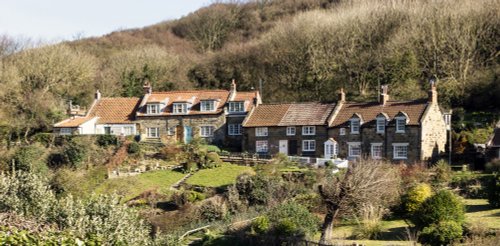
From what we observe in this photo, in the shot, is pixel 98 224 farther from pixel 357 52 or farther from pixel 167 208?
pixel 357 52

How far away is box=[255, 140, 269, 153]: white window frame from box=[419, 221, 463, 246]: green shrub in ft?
91.5

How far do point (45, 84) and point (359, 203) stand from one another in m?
44.0

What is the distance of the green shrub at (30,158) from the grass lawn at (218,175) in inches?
384

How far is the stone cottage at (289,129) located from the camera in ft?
171

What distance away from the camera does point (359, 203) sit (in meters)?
32.2

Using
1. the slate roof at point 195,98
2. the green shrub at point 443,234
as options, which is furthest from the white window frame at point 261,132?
the green shrub at point 443,234

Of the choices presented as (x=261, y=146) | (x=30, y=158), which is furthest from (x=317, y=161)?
(x=30, y=158)

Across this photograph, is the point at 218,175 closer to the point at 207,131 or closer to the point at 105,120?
the point at 207,131

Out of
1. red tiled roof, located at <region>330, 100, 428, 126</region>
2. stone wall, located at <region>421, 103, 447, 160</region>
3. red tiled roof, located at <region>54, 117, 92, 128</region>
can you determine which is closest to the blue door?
red tiled roof, located at <region>54, 117, 92, 128</region>

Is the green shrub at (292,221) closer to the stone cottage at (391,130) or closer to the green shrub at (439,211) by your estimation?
the green shrub at (439,211)

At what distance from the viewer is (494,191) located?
33.2 metres

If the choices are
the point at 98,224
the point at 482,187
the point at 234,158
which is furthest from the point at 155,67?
the point at 98,224

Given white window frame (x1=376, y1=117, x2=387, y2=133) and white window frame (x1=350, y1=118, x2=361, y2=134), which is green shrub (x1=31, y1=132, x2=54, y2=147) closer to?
white window frame (x1=350, y1=118, x2=361, y2=134)

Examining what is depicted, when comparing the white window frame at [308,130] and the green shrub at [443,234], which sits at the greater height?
the white window frame at [308,130]
